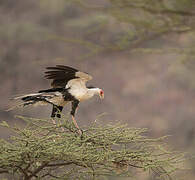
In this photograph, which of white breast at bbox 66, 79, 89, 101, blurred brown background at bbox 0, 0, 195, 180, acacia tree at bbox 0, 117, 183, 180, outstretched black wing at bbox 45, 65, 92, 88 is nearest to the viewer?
acacia tree at bbox 0, 117, 183, 180

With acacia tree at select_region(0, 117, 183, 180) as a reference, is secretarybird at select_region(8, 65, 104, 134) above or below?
above

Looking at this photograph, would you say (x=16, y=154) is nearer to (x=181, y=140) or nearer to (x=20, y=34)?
(x=181, y=140)

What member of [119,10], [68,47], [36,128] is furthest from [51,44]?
[36,128]

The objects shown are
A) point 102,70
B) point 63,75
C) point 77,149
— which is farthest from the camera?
point 102,70

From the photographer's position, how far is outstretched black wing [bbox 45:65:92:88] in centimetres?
316

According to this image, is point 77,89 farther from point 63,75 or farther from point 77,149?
point 77,149

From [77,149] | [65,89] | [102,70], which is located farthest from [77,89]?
[102,70]

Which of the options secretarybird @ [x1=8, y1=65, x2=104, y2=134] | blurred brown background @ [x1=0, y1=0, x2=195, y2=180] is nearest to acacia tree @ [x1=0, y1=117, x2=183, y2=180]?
secretarybird @ [x1=8, y1=65, x2=104, y2=134]

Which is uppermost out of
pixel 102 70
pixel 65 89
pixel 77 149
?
pixel 102 70

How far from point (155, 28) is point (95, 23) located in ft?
29.9

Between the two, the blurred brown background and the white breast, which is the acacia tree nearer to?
the white breast

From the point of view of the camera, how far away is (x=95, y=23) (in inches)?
602

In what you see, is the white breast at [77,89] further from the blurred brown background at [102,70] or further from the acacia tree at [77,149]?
the blurred brown background at [102,70]

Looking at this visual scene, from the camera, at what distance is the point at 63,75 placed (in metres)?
3.24
